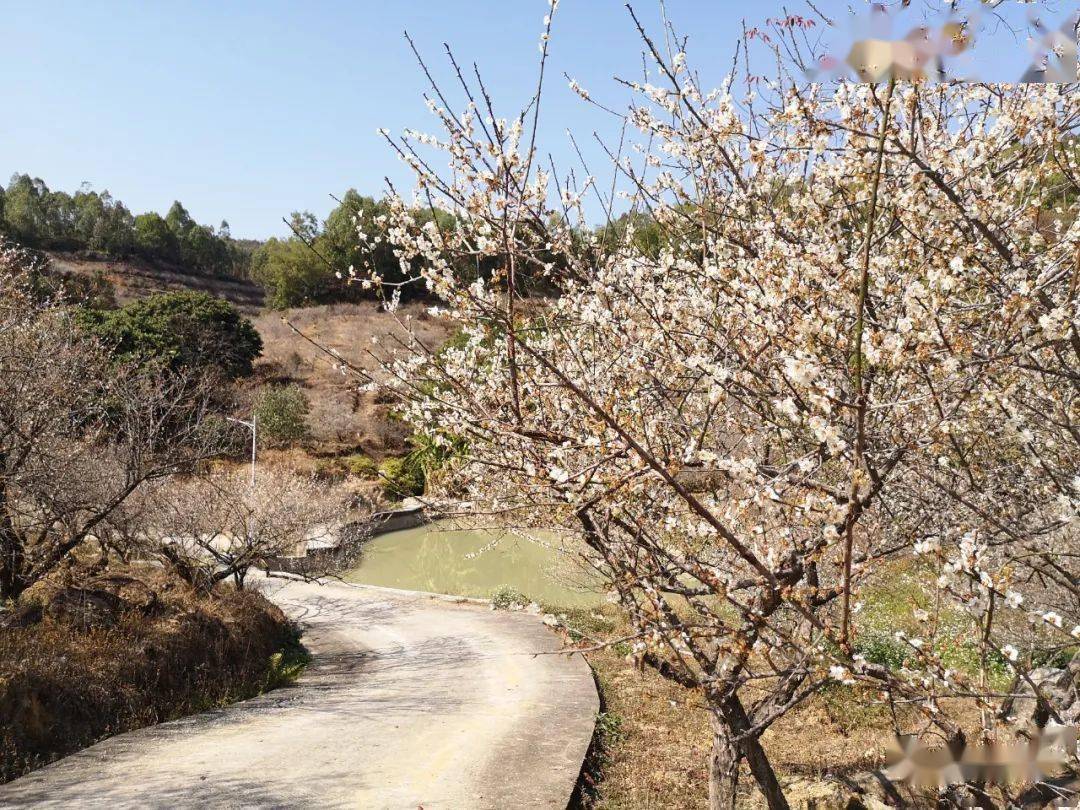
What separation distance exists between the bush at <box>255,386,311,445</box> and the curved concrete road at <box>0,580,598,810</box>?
19.7 metres

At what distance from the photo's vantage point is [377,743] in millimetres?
9109

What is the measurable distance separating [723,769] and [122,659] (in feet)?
28.6

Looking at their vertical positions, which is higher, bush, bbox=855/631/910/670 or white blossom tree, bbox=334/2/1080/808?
white blossom tree, bbox=334/2/1080/808

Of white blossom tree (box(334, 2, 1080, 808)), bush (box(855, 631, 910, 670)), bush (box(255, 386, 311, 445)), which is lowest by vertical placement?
bush (box(855, 631, 910, 670))

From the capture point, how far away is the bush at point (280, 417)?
3234cm

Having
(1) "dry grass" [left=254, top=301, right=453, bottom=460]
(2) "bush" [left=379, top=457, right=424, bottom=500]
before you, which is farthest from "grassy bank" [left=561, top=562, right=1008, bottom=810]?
(2) "bush" [left=379, top=457, right=424, bottom=500]

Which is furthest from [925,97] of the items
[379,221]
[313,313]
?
[313,313]

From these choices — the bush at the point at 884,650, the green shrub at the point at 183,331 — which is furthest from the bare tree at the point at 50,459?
the green shrub at the point at 183,331

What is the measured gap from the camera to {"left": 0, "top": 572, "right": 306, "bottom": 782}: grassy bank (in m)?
9.23

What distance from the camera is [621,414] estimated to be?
4.10 m

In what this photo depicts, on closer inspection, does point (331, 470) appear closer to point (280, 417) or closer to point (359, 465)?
point (359, 465)

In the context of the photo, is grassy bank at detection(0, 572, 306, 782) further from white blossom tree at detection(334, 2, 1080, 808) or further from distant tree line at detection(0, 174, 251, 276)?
distant tree line at detection(0, 174, 251, 276)

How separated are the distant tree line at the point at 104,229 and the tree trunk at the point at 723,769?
177ft

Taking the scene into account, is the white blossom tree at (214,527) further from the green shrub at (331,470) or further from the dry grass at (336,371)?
the green shrub at (331,470)
